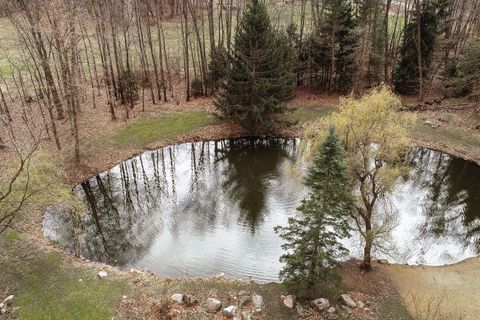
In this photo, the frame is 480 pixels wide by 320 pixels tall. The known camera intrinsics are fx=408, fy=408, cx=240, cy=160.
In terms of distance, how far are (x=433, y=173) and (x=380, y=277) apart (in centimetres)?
1368

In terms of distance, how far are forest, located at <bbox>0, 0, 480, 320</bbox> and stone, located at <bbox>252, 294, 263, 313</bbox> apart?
0.09 metres

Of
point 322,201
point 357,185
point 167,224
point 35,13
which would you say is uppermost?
point 35,13

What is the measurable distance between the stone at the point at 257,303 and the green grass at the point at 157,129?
19086mm

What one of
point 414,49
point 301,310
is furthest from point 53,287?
point 414,49

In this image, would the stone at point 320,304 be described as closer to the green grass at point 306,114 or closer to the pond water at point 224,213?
the pond water at point 224,213

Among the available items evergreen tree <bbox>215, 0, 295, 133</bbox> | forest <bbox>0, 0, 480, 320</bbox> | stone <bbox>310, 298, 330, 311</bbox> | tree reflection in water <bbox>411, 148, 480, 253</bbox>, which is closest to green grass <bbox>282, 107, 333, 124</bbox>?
forest <bbox>0, 0, 480, 320</bbox>

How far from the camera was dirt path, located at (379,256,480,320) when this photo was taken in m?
18.1

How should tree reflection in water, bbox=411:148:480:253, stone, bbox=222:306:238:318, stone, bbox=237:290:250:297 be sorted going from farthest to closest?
tree reflection in water, bbox=411:148:480:253, stone, bbox=237:290:250:297, stone, bbox=222:306:238:318

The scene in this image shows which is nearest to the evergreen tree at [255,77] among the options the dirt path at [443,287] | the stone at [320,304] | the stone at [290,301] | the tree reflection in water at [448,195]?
the tree reflection in water at [448,195]

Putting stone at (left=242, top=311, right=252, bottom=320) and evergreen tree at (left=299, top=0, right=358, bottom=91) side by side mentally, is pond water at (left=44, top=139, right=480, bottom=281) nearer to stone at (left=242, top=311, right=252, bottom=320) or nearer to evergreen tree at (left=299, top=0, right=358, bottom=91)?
stone at (left=242, top=311, right=252, bottom=320)

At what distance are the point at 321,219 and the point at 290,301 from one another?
4247 millimetres

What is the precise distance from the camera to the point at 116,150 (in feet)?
107

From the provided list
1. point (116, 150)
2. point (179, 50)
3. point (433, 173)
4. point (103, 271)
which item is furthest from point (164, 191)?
point (179, 50)

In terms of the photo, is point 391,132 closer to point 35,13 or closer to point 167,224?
point 167,224
